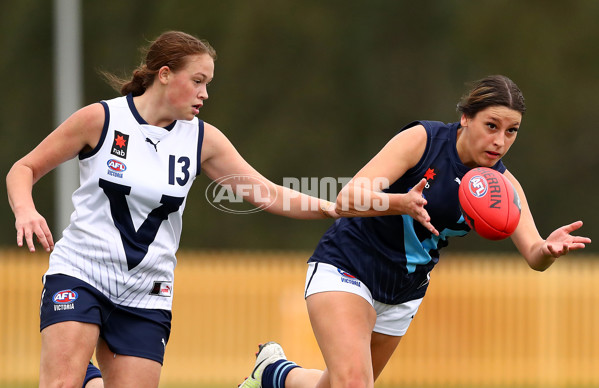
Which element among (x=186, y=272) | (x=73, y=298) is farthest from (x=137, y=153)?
(x=186, y=272)

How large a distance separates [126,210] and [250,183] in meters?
0.73

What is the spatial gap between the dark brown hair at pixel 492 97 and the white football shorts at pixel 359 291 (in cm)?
109

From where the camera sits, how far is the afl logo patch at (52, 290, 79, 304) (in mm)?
4812

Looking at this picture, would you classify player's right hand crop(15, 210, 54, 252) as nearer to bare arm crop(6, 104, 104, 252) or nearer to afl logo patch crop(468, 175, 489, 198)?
bare arm crop(6, 104, 104, 252)

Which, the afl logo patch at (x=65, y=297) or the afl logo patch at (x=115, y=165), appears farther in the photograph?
the afl logo patch at (x=115, y=165)

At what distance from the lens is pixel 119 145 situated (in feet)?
16.3

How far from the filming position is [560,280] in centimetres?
1315

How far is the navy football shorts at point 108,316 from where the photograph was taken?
4805mm

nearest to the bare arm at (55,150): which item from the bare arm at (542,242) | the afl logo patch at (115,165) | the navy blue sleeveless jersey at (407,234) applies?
the afl logo patch at (115,165)

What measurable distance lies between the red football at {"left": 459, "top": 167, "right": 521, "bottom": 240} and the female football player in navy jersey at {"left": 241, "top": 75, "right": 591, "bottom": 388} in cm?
17

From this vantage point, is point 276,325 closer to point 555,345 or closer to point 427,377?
point 427,377

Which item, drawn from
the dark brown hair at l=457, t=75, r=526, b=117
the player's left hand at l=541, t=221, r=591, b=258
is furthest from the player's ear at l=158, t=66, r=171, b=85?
the player's left hand at l=541, t=221, r=591, b=258

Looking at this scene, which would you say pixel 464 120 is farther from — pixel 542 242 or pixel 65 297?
pixel 65 297

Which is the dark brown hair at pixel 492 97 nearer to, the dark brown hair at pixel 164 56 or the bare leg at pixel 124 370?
the dark brown hair at pixel 164 56
